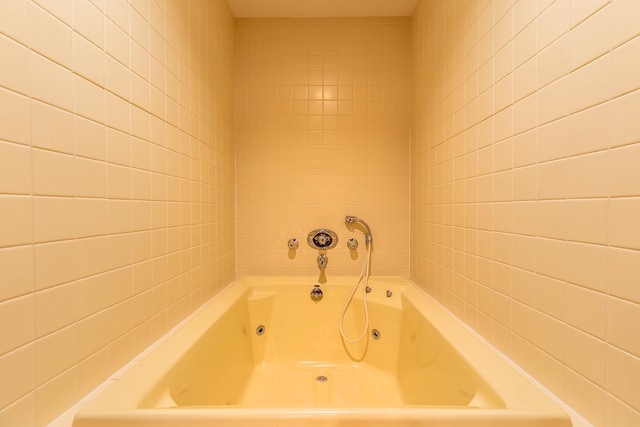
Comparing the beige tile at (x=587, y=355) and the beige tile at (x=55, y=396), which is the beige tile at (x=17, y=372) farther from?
the beige tile at (x=587, y=355)

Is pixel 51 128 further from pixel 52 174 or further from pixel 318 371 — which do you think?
pixel 318 371

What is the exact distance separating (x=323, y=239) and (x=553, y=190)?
1341 mm

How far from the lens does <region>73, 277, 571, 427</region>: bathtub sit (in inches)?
25.2

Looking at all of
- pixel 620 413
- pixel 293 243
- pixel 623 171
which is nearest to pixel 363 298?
pixel 293 243

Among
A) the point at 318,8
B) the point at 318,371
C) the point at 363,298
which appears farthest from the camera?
the point at 318,8

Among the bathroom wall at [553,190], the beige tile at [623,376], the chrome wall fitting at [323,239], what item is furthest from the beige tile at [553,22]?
the chrome wall fitting at [323,239]

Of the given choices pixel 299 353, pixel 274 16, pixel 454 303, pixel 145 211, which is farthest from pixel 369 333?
pixel 274 16

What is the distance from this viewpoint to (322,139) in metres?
1.98

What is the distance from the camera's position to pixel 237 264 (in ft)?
6.58

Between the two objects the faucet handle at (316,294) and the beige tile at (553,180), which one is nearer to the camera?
the beige tile at (553,180)

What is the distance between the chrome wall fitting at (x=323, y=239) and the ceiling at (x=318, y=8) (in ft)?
4.26

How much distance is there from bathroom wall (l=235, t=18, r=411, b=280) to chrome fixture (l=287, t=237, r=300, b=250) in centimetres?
3

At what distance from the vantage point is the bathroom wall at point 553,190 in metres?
0.57

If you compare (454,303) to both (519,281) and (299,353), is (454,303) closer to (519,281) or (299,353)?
(519,281)
